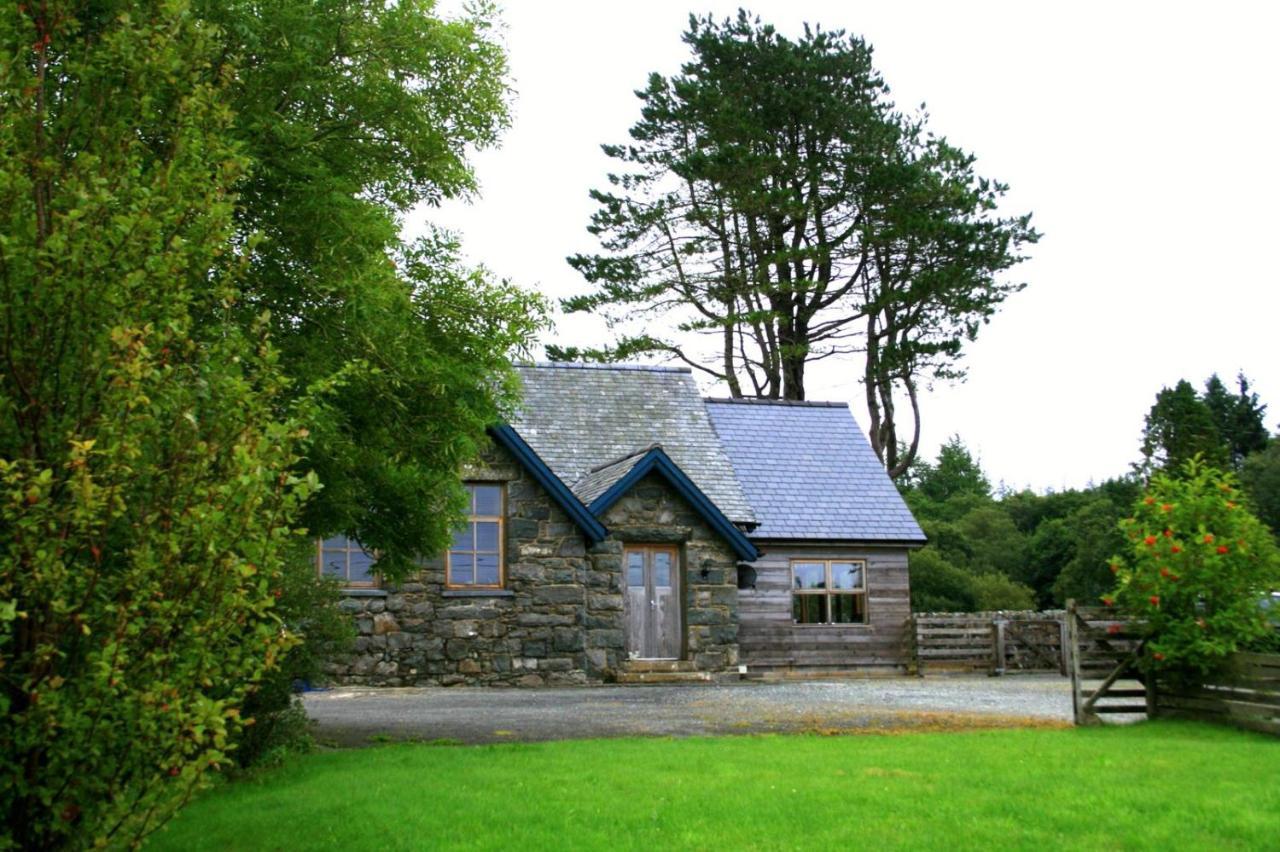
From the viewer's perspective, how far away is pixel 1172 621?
13.7 meters

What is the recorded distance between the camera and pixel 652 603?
24062mm

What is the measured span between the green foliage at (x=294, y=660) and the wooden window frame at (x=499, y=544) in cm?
1045

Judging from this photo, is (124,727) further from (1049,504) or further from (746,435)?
(1049,504)

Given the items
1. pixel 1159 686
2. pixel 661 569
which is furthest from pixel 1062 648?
pixel 1159 686

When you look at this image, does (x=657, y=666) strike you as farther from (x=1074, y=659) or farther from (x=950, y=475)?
(x=950, y=475)

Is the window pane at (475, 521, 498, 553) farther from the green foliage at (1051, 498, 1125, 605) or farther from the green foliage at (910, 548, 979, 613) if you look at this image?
the green foliage at (1051, 498, 1125, 605)

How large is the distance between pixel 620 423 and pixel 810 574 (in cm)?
510

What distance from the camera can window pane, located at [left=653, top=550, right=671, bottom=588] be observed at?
24172 mm

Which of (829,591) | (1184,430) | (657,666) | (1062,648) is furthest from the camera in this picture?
(1184,430)

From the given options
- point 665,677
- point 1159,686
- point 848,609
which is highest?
point 848,609

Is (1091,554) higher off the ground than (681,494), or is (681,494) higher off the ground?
(681,494)

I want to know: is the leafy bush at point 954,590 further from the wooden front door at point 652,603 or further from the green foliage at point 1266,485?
the wooden front door at point 652,603

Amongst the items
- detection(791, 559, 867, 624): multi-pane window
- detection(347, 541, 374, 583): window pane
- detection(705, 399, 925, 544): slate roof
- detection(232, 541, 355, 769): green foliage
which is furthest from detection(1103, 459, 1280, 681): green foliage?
detection(791, 559, 867, 624): multi-pane window

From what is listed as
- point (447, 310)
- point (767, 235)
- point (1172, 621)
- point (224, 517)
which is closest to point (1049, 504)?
point (767, 235)
